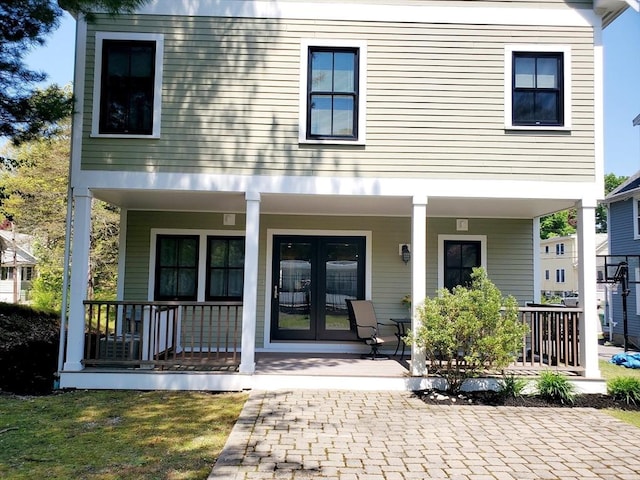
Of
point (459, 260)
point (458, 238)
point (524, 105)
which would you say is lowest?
point (459, 260)

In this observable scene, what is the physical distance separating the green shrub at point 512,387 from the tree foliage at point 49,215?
47.7 feet

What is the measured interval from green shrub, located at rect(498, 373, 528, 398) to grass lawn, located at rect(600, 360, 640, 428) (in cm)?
99

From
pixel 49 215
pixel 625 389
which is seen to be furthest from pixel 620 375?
pixel 49 215

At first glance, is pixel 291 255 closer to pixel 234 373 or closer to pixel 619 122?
pixel 234 373

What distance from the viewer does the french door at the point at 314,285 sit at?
8414mm

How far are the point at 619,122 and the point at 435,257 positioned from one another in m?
22.7

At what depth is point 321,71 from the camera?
6.66m

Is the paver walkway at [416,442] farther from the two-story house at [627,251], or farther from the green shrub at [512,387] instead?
the two-story house at [627,251]

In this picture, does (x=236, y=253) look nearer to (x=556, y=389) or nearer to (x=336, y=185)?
(x=336, y=185)

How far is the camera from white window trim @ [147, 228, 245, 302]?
834cm

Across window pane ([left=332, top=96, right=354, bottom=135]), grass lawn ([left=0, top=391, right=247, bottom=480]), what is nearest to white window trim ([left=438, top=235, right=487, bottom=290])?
window pane ([left=332, top=96, right=354, bottom=135])

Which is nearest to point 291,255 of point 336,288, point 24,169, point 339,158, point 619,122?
point 336,288

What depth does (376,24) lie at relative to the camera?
662cm

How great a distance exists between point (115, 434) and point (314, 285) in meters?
4.59
